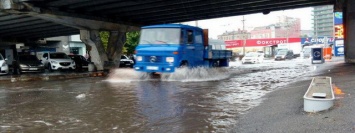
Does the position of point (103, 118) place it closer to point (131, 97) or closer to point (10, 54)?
point (131, 97)

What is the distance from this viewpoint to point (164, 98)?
913 centimetres

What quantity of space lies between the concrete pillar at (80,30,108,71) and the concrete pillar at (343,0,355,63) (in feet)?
56.6

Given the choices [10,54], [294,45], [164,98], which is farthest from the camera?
[294,45]

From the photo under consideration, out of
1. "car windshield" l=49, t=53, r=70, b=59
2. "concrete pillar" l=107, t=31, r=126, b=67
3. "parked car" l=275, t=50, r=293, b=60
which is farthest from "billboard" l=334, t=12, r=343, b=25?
"car windshield" l=49, t=53, r=70, b=59

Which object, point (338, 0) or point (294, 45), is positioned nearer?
point (338, 0)

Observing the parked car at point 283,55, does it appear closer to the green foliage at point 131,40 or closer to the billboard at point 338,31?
the billboard at point 338,31

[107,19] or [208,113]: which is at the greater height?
[107,19]

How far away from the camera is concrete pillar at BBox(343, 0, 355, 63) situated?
21.5 m

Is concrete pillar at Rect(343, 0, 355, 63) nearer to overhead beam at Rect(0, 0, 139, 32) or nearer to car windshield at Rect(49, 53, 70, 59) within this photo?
overhead beam at Rect(0, 0, 139, 32)

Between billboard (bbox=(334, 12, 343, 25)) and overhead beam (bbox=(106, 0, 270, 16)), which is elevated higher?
billboard (bbox=(334, 12, 343, 25))

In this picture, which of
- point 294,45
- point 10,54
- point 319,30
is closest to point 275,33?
point 319,30

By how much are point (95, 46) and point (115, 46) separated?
8.05ft

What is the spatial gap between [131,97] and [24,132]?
13.1ft

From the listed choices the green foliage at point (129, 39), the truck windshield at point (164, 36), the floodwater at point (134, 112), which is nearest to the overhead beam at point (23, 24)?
the green foliage at point (129, 39)
